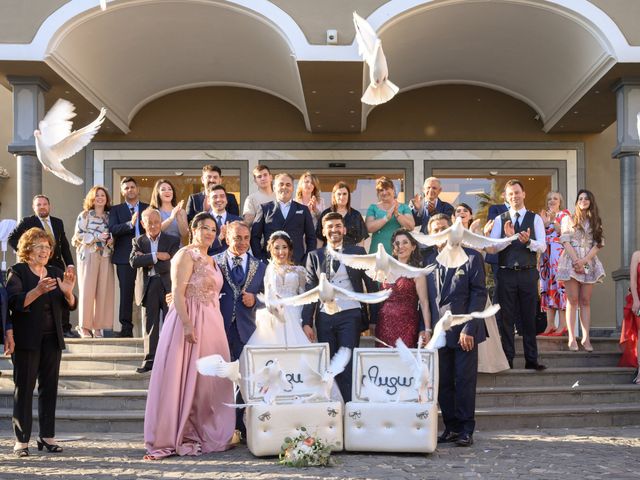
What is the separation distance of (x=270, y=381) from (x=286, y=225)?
2.29 metres

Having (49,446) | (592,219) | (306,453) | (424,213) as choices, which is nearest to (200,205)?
(424,213)

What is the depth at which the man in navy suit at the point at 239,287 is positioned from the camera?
815 centimetres

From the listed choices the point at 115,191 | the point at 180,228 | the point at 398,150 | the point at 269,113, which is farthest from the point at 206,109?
the point at 180,228

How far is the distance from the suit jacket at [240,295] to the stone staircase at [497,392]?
1439mm

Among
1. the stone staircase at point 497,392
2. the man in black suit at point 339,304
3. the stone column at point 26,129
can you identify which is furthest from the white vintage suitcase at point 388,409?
the stone column at point 26,129

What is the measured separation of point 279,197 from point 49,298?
2.53 m

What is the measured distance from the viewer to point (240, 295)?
8.23 metres

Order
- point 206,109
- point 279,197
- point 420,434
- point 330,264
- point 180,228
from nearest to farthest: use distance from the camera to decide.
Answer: point 420,434 < point 330,264 < point 279,197 < point 180,228 < point 206,109

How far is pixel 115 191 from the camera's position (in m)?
14.8

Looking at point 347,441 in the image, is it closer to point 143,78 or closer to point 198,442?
point 198,442

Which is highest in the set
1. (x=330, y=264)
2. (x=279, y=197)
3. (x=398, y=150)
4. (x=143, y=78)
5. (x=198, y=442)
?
(x=143, y=78)

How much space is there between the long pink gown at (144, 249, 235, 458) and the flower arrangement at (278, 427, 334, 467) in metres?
0.85

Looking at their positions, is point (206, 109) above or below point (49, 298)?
above

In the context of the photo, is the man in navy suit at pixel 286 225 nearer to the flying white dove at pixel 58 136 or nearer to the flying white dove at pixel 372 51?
the flying white dove at pixel 372 51
